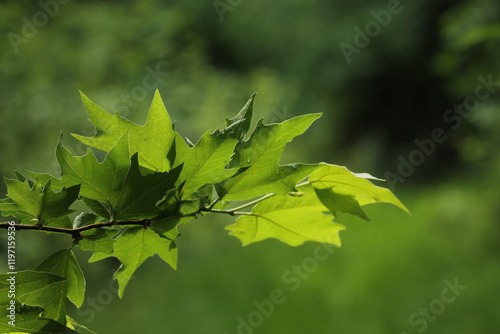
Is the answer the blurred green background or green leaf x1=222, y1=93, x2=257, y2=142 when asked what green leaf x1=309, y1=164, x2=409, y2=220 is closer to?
green leaf x1=222, y1=93, x2=257, y2=142

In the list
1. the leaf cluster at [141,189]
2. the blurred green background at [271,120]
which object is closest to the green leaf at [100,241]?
the leaf cluster at [141,189]

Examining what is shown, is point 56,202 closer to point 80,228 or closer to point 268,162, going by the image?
point 80,228

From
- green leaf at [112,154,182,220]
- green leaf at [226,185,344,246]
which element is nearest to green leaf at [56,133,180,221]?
green leaf at [112,154,182,220]

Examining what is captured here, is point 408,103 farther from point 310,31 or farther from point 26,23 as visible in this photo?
point 26,23

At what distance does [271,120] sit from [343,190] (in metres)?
4.90

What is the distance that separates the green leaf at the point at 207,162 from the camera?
461 millimetres

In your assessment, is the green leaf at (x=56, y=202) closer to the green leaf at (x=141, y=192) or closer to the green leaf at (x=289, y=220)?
the green leaf at (x=141, y=192)

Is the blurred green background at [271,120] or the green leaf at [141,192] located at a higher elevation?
the green leaf at [141,192]

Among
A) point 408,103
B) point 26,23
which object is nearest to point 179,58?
point 26,23

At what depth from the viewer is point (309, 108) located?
706 centimetres

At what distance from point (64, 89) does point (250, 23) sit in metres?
4.01

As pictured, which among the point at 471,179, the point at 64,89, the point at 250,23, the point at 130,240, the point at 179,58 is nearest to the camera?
the point at 130,240

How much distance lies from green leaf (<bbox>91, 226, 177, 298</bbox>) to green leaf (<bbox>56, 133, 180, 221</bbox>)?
2cm

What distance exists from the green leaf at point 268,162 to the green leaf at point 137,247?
0.23ft
